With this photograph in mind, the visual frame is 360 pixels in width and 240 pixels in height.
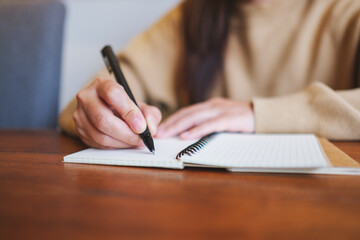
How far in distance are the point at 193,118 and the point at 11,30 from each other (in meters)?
0.78

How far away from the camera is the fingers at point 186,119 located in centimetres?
51

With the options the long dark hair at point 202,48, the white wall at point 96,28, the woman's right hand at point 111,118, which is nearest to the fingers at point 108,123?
the woman's right hand at point 111,118

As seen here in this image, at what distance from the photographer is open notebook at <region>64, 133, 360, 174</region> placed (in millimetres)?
284

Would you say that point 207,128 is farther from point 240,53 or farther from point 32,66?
point 32,66

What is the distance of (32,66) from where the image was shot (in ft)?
2.93

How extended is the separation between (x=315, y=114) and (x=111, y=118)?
37cm

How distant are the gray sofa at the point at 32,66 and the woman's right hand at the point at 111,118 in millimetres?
555

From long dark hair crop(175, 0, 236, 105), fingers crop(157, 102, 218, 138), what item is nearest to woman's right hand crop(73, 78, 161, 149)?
fingers crop(157, 102, 218, 138)

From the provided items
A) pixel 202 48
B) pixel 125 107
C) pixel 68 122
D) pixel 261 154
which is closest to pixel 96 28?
pixel 202 48

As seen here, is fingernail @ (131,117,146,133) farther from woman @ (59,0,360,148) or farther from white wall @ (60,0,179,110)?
white wall @ (60,0,179,110)

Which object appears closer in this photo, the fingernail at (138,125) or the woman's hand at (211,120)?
the fingernail at (138,125)

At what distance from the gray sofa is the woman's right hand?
1.82 ft

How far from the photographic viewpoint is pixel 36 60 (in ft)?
2.94

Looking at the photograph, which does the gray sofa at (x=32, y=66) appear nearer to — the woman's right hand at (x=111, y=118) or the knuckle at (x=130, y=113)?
the woman's right hand at (x=111, y=118)
